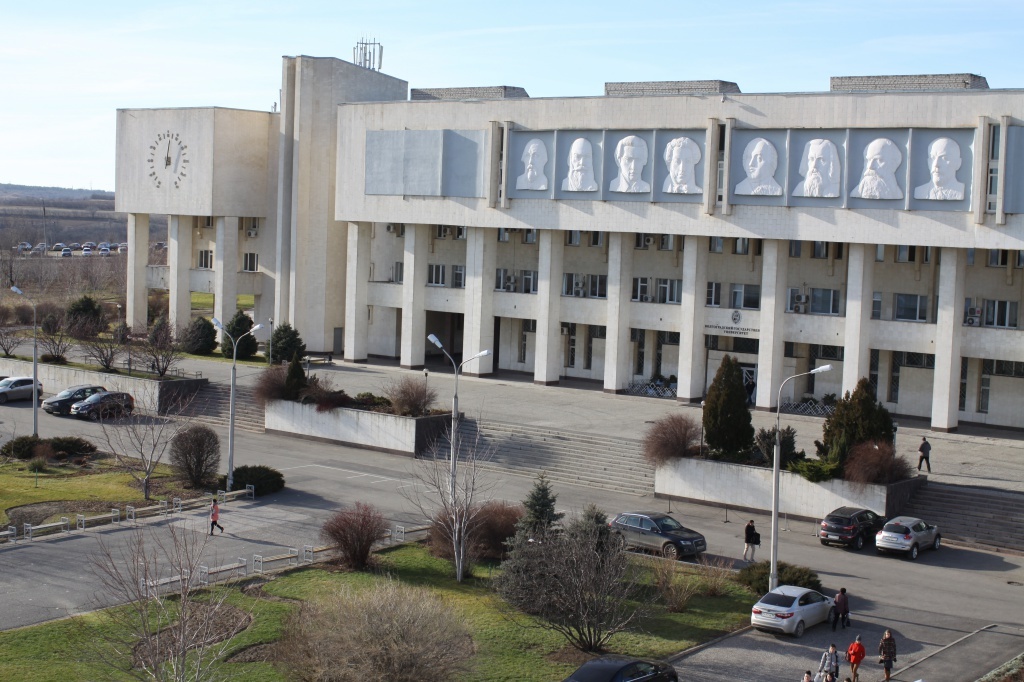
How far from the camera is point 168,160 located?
70.4 metres

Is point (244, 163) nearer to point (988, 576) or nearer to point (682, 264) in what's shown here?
point (682, 264)

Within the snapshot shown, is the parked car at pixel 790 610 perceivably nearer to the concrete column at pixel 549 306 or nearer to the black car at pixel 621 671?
the black car at pixel 621 671

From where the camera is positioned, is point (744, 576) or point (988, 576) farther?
point (988, 576)

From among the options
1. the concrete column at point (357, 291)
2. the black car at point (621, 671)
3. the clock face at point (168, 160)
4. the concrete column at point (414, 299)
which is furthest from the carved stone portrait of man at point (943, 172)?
the clock face at point (168, 160)

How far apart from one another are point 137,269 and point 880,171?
45.5m

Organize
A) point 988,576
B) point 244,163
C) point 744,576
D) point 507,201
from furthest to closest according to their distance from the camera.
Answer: point 244,163 < point 507,201 < point 988,576 < point 744,576

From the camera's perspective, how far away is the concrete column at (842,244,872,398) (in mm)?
49562

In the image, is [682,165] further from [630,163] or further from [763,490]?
[763,490]

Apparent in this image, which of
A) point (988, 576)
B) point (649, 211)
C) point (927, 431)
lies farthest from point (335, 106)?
point (988, 576)

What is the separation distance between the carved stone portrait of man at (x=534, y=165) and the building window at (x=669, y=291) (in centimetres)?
762

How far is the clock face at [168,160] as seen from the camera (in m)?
69.6

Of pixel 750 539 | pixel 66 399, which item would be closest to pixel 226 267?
pixel 66 399

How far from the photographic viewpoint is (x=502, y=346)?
64.6m

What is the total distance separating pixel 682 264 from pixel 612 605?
3495 centimetres
